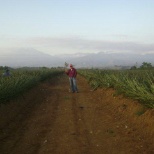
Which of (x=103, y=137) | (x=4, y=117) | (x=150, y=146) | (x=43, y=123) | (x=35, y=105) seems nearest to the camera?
(x=150, y=146)

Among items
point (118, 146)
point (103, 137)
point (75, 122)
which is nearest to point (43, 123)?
point (75, 122)

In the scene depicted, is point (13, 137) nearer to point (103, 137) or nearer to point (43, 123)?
point (43, 123)

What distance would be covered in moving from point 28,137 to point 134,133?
3.12 meters

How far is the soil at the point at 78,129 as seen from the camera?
7.66 metres

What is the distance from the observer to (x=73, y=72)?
21.6 meters

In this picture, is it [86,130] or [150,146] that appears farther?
[86,130]

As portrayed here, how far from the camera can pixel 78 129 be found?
9.60 m

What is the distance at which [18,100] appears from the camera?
50.3 ft

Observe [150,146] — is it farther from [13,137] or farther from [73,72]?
[73,72]

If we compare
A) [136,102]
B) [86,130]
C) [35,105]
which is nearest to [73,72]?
[35,105]

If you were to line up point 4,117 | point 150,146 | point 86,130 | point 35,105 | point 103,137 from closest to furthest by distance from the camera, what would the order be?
point 150,146 → point 103,137 → point 86,130 → point 4,117 → point 35,105

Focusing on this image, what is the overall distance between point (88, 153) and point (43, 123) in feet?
12.4

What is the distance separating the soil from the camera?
766 cm

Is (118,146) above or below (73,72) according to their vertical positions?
below
